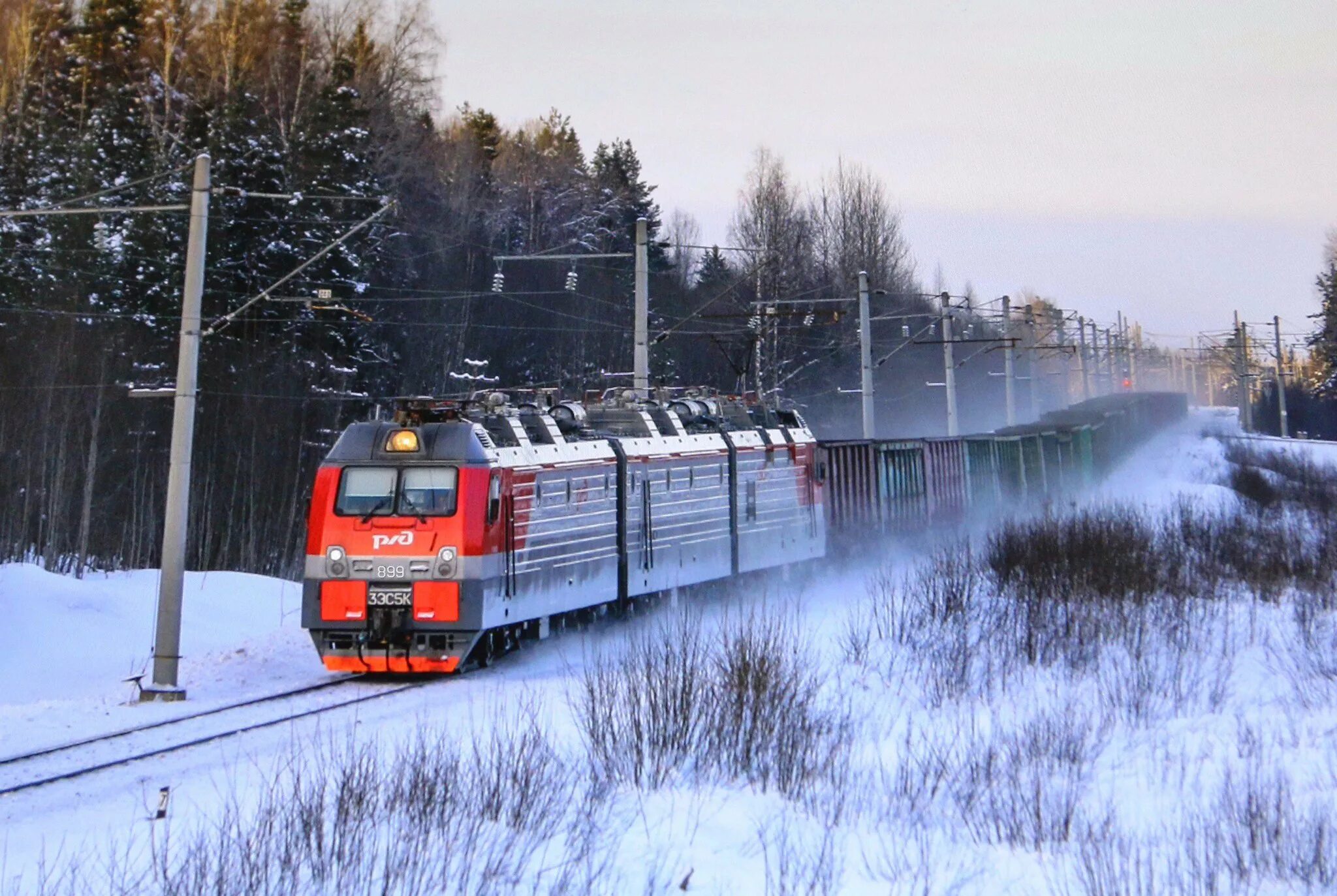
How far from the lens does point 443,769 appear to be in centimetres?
925

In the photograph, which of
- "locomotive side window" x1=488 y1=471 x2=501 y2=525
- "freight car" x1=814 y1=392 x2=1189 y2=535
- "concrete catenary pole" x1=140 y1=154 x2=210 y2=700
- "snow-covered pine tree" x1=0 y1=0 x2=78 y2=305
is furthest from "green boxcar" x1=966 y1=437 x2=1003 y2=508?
"snow-covered pine tree" x1=0 y1=0 x2=78 y2=305

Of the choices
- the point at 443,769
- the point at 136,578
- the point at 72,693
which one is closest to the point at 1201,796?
the point at 443,769

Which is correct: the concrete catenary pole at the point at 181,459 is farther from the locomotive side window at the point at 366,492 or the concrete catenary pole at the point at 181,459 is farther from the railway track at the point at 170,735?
the locomotive side window at the point at 366,492

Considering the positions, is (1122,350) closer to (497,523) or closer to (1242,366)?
(1242,366)

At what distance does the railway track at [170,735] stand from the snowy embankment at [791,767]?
1.03ft

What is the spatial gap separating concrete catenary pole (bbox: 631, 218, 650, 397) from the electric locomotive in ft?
2.57

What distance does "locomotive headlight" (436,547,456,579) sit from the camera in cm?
1512

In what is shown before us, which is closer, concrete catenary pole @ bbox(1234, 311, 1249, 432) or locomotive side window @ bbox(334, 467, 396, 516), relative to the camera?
locomotive side window @ bbox(334, 467, 396, 516)

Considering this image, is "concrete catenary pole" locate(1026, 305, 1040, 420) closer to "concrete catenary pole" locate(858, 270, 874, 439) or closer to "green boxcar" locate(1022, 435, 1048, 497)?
"green boxcar" locate(1022, 435, 1048, 497)

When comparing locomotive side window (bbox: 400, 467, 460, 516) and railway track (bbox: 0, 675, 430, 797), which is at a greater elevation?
locomotive side window (bbox: 400, 467, 460, 516)

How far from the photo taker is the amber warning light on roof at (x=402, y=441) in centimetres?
1571

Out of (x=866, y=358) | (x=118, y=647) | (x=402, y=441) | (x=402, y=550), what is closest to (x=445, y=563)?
(x=402, y=550)

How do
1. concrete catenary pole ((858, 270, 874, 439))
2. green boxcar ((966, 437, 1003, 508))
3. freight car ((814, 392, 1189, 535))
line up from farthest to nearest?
green boxcar ((966, 437, 1003, 508)) < concrete catenary pole ((858, 270, 874, 439)) < freight car ((814, 392, 1189, 535))

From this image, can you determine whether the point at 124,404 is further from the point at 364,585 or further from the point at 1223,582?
the point at 1223,582
